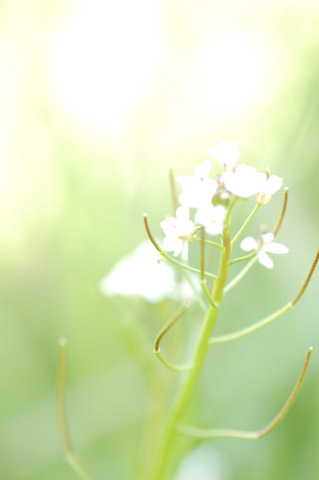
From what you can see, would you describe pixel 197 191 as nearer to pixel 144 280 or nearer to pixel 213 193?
pixel 213 193

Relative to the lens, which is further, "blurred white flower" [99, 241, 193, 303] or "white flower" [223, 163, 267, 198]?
"blurred white flower" [99, 241, 193, 303]

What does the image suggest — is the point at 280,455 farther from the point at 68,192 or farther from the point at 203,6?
the point at 203,6

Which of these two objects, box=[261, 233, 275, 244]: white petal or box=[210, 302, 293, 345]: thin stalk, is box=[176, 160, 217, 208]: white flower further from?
box=[210, 302, 293, 345]: thin stalk

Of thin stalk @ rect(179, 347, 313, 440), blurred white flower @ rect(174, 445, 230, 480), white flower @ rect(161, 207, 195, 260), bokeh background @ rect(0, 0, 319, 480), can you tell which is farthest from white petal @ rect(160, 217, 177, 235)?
blurred white flower @ rect(174, 445, 230, 480)

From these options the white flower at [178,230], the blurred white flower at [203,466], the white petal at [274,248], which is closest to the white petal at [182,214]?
the white flower at [178,230]

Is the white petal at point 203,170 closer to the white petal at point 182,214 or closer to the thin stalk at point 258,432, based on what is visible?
the white petal at point 182,214

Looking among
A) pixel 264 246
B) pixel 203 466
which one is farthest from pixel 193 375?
pixel 203 466
